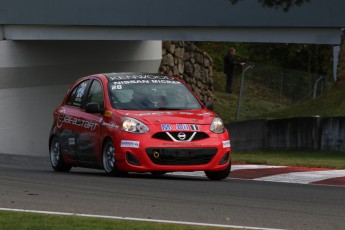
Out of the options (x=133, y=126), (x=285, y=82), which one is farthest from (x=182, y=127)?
(x=285, y=82)

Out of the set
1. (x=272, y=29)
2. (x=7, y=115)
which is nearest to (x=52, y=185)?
(x=272, y=29)

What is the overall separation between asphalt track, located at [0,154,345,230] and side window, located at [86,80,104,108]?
122 centimetres

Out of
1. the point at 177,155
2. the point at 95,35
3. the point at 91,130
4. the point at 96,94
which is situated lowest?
the point at 177,155

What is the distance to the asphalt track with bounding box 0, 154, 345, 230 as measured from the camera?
10.3 metres

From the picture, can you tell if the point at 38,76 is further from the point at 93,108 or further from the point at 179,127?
the point at 179,127

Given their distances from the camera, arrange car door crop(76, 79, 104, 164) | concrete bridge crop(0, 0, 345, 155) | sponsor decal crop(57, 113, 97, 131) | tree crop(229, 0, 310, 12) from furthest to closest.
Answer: concrete bridge crop(0, 0, 345, 155)
tree crop(229, 0, 310, 12)
sponsor decal crop(57, 113, 97, 131)
car door crop(76, 79, 104, 164)

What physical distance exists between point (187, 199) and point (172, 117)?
9.84ft

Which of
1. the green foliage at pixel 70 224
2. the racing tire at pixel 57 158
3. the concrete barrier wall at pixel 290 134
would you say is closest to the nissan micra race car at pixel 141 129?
the racing tire at pixel 57 158

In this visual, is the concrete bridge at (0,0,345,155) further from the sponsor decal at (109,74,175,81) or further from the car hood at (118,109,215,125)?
the car hood at (118,109,215,125)

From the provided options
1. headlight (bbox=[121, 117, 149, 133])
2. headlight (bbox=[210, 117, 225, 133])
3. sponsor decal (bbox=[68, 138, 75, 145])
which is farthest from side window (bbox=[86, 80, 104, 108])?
headlight (bbox=[210, 117, 225, 133])

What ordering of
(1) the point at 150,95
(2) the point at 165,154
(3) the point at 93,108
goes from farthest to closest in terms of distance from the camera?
(1) the point at 150,95
(3) the point at 93,108
(2) the point at 165,154

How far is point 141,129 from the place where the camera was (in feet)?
47.5

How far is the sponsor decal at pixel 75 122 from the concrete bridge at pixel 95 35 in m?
9.56

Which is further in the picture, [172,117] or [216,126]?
[216,126]
